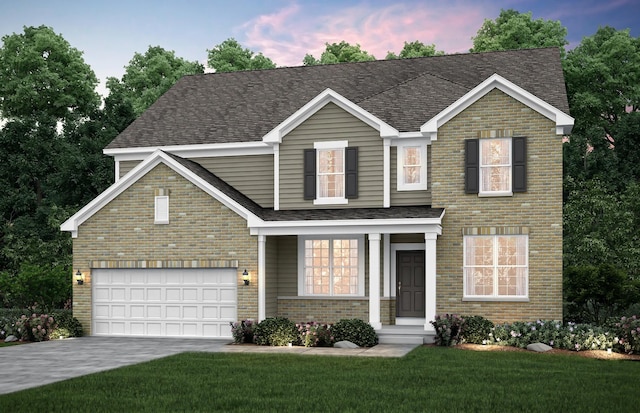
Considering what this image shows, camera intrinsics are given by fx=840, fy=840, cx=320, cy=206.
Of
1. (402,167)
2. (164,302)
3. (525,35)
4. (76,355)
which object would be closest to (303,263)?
(402,167)

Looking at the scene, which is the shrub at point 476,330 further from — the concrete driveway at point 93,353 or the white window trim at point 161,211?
the white window trim at point 161,211

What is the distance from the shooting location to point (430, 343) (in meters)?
22.9

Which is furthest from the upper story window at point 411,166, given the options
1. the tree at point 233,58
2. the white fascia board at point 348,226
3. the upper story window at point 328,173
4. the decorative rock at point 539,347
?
the tree at point 233,58

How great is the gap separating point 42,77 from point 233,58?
440 inches

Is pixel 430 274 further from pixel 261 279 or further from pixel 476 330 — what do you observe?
pixel 261 279

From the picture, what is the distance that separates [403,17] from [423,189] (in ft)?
32.5

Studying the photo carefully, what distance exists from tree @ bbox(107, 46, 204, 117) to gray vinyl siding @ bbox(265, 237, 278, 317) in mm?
24839

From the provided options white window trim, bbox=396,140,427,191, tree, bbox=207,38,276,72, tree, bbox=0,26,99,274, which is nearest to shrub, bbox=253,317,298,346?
white window trim, bbox=396,140,427,191

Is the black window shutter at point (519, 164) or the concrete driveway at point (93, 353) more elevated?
the black window shutter at point (519, 164)

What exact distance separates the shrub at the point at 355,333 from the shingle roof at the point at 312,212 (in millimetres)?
3209

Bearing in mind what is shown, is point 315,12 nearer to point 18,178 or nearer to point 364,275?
point 364,275

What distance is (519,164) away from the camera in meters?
24.0

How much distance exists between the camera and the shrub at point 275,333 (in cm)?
2291

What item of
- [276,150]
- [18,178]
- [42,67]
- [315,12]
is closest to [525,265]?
[276,150]
